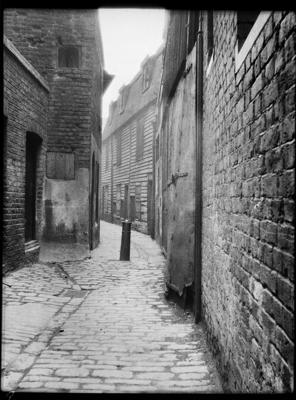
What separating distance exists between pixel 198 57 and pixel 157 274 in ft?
14.7

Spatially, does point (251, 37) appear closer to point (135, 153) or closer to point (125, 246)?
point (125, 246)

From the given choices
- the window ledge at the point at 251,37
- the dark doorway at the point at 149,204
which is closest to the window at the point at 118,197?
the dark doorway at the point at 149,204

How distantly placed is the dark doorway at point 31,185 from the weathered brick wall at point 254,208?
6.11m

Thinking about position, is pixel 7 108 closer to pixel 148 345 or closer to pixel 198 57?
pixel 198 57

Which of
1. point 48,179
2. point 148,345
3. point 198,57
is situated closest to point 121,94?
point 48,179

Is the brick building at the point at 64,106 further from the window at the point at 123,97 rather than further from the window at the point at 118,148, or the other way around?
the window at the point at 123,97

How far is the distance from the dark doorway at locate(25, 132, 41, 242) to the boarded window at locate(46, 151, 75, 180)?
364 mm

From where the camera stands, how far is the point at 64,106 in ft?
31.9

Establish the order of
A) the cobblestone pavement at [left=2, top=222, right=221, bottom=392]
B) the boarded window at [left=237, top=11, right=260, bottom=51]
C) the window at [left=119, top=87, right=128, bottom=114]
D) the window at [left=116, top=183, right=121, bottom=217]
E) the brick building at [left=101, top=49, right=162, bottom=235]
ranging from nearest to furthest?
the boarded window at [left=237, top=11, right=260, bottom=51] < the cobblestone pavement at [left=2, top=222, right=221, bottom=392] < the brick building at [left=101, top=49, right=162, bottom=235] < the window at [left=116, top=183, right=121, bottom=217] < the window at [left=119, top=87, right=128, bottom=114]

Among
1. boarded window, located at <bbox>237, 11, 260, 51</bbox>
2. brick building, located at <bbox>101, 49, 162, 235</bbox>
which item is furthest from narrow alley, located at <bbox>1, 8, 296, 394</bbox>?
brick building, located at <bbox>101, 49, 162, 235</bbox>

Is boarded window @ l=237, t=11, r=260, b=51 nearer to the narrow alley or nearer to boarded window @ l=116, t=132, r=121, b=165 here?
the narrow alley

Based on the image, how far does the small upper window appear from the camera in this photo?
9867mm

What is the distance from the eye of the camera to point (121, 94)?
24.9 metres

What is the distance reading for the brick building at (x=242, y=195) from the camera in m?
1.73
